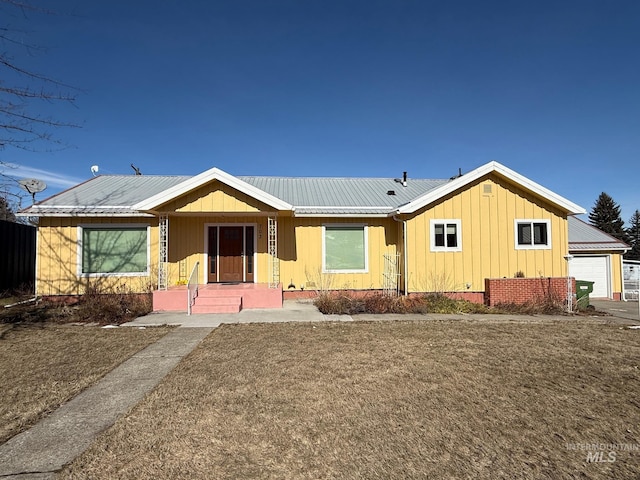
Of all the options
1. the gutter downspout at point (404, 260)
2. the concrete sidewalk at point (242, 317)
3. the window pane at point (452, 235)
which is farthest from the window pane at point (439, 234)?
the concrete sidewalk at point (242, 317)

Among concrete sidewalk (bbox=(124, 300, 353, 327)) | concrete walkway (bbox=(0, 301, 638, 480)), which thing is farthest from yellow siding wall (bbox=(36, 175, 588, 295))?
concrete walkway (bbox=(0, 301, 638, 480))

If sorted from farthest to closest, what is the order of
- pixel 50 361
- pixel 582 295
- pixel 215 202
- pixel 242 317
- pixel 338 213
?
pixel 338 213, pixel 582 295, pixel 215 202, pixel 242 317, pixel 50 361

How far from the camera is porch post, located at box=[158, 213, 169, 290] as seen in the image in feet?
36.8

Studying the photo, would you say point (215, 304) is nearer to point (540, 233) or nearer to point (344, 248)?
point (344, 248)

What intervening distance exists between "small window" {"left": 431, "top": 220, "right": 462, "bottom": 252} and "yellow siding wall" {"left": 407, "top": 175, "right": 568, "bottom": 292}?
0.17m

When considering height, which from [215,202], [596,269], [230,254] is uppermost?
[215,202]

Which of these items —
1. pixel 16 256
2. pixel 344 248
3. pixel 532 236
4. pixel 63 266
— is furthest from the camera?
pixel 16 256

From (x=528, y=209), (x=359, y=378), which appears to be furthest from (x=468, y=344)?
(x=528, y=209)

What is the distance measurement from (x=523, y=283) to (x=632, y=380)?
7.08 metres

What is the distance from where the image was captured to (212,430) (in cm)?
352

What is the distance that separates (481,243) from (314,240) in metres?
5.81

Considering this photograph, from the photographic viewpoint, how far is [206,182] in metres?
10.9

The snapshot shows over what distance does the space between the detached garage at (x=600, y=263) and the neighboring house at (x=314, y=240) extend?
4236 mm

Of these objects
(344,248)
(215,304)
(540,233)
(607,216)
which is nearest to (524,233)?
(540,233)
